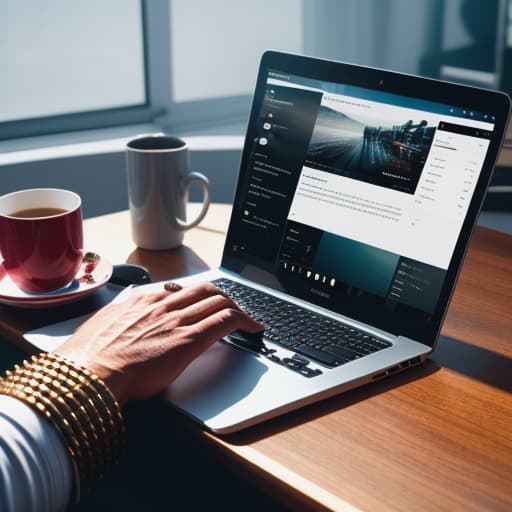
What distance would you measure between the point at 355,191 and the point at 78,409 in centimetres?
43

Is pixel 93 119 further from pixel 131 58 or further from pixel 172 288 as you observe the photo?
pixel 172 288

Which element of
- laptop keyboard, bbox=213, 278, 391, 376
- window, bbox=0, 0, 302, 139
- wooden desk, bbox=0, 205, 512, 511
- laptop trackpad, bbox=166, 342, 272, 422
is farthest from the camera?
window, bbox=0, 0, 302, 139

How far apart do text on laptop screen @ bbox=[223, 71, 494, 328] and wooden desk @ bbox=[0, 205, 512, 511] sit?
97 mm

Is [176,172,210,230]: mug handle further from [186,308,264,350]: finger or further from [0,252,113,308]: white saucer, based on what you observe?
[186,308,264,350]: finger

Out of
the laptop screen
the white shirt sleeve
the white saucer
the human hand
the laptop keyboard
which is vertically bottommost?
the white shirt sleeve

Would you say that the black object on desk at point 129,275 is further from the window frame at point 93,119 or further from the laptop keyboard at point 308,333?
the window frame at point 93,119

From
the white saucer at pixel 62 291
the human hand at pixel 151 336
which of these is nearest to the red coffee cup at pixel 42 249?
the white saucer at pixel 62 291

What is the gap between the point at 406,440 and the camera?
0.73 meters

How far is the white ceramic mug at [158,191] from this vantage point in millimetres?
1197

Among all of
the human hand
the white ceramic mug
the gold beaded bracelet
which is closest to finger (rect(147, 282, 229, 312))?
the human hand

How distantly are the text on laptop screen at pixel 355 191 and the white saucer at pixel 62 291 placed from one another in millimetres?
185

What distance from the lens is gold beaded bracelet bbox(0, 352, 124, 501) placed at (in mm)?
739

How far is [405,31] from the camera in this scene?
1.92 m

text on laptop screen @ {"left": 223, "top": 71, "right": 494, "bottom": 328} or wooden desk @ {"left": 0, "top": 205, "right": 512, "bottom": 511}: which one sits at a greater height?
text on laptop screen @ {"left": 223, "top": 71, "right": 494, "bottom": 328}
